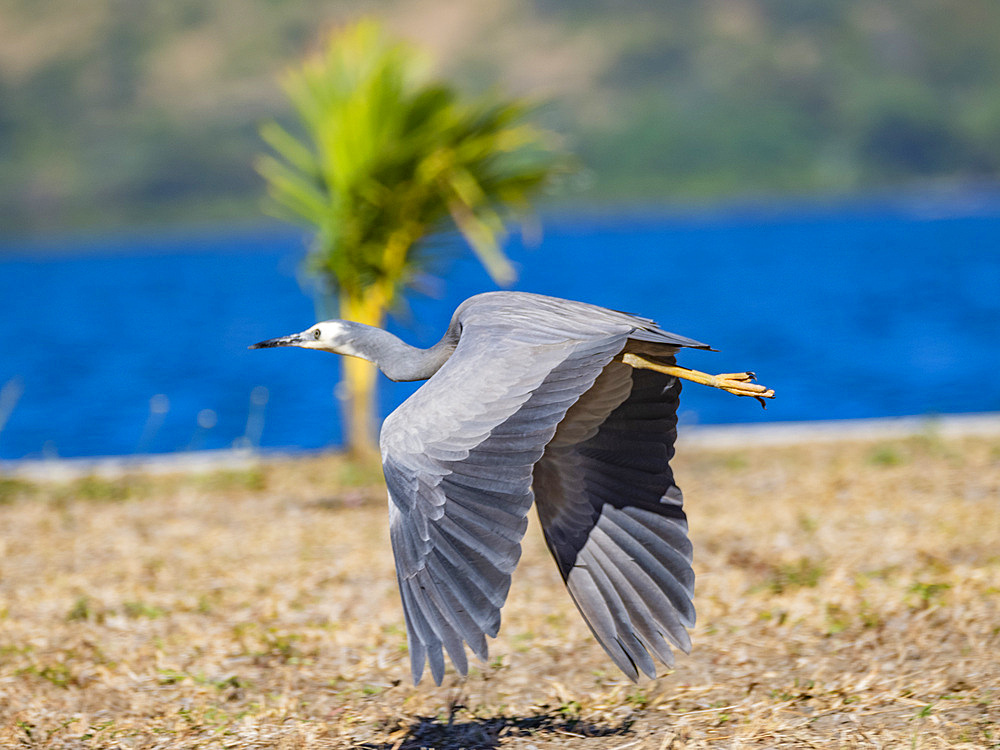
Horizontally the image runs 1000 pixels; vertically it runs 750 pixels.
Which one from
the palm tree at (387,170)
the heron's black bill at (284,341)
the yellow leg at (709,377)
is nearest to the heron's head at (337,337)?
the heron's black bill at (284,341)

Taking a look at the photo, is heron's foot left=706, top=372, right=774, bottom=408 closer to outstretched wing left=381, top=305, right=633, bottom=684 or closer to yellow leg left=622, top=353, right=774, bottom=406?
yellow leg left=622, top=353, right=774, bottom=406

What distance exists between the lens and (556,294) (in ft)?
104

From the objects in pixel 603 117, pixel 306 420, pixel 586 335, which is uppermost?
pixel 603 117

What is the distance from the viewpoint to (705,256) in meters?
55.9

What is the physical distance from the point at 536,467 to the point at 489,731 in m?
0.96

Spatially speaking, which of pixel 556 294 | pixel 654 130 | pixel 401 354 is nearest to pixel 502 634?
pixel 401 354

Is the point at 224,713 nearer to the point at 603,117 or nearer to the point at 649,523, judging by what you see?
the point at 649,523

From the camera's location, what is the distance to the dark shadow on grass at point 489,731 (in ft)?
13.6

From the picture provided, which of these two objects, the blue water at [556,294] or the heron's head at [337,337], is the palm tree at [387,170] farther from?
the heron's head at [337,337]

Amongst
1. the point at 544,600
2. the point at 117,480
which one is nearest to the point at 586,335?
the point at 544,600

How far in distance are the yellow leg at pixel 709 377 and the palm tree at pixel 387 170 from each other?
4375 mm

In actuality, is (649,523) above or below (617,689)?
above

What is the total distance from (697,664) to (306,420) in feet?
44.9

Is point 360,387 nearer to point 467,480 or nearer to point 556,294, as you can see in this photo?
point 467,480
